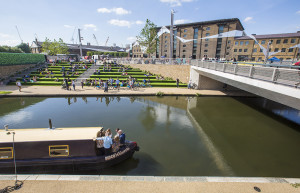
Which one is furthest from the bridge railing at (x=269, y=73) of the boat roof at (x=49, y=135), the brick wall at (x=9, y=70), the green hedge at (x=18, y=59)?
the green hedge at (x=18, y=59)

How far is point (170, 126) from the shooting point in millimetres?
12461

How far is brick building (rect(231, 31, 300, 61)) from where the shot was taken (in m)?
46.0

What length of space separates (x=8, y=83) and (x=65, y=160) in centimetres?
2955

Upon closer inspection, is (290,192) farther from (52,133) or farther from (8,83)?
(8,83)

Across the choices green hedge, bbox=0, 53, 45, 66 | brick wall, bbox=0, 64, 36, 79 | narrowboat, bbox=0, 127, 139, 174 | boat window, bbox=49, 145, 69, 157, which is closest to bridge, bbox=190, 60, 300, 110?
narrowboat, bbox=0, 127, 139, 174

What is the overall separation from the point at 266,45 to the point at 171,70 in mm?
40462

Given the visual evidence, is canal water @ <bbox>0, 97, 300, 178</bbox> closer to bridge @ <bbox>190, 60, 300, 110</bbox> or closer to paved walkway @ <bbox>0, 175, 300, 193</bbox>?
paved walkway @ <bbox>0, 175, 300, 193</bbox>

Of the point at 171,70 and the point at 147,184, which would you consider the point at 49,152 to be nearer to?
the point at 147,184

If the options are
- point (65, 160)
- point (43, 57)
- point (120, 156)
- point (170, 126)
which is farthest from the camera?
point (43, 57)

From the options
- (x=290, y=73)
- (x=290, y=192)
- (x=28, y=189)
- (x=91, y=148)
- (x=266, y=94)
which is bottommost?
(x=290, y=192)

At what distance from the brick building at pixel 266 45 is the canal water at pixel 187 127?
124ft

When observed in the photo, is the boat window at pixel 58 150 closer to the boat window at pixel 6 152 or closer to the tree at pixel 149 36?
the boat window at pixel 6 152

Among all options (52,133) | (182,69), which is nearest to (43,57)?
(182,69)

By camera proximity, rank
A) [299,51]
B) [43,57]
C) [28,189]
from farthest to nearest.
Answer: [299,51], [43,57], [28,189]
